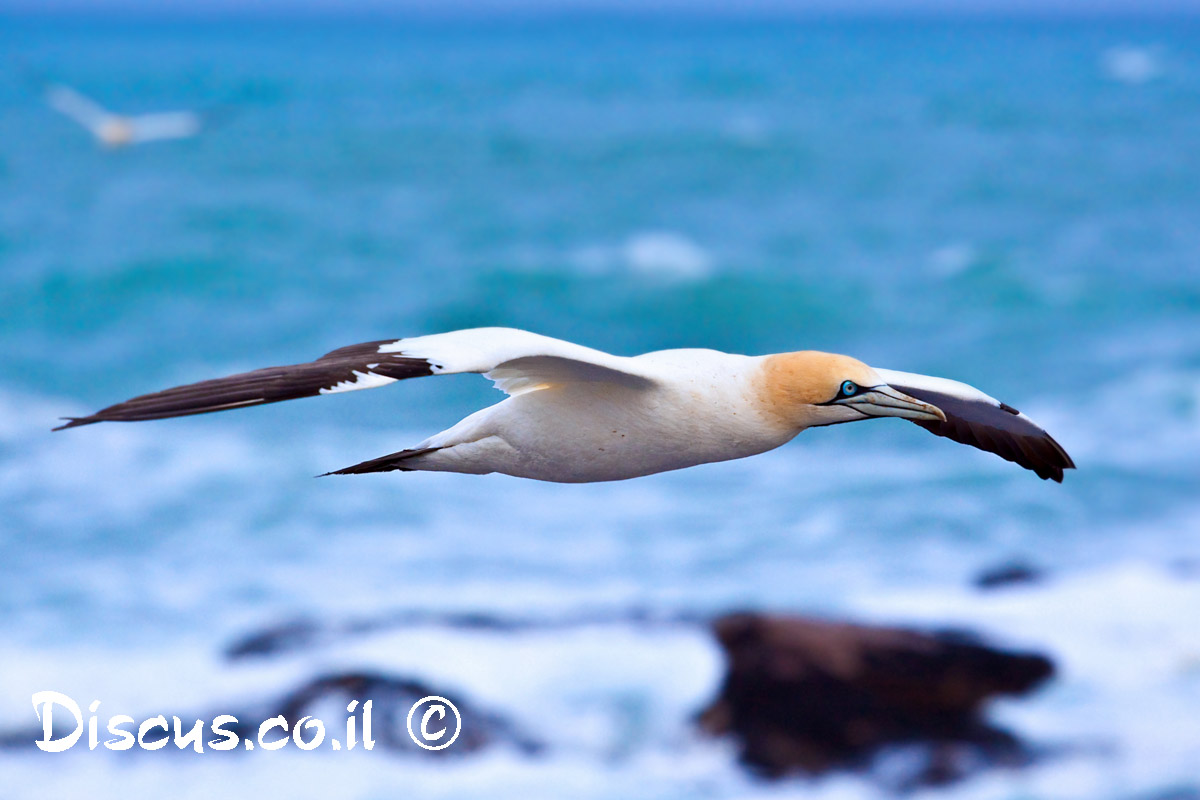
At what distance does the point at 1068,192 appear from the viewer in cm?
5134

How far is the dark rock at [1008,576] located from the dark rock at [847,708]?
4.36 meters

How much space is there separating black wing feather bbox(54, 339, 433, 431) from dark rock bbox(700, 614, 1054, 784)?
11394 millimetres

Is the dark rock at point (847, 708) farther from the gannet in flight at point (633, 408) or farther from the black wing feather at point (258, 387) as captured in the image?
the black wing feather at point (258, 387)

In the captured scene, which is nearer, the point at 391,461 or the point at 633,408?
the point at 633,408

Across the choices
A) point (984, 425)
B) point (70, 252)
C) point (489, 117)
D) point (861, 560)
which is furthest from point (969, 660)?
point (489, 117)

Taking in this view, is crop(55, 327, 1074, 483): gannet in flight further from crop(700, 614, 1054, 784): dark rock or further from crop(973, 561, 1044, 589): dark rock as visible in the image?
crop(973, 561, 1044, 589): dark rock

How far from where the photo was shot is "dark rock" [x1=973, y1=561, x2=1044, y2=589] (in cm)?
2269

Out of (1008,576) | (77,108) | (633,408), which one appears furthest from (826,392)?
(77,108)

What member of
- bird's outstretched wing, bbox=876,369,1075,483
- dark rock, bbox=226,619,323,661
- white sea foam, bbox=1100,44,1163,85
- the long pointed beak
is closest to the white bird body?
the long pointed beak

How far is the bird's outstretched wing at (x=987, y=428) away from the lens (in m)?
8.98

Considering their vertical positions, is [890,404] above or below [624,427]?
above

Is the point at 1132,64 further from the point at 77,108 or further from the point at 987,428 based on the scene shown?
the point at 987,428

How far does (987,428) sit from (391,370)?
157 inches

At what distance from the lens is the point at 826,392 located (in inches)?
302
